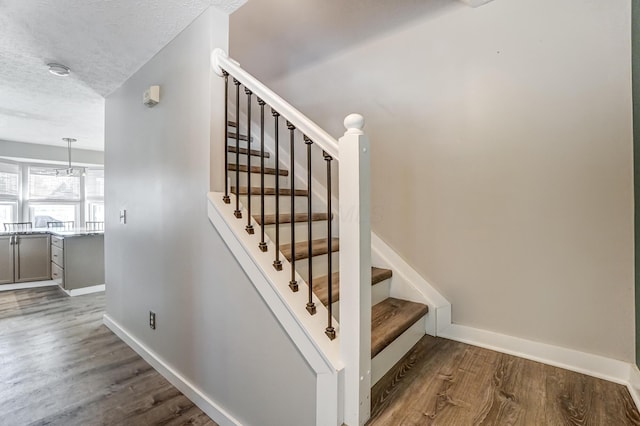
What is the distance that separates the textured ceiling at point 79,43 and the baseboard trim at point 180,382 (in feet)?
6.92

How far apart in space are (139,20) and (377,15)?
4.65 ft

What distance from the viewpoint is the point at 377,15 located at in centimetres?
187

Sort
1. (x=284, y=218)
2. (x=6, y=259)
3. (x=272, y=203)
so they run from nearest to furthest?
(x=284, y=218), (x=272, y=203), (x=6, y=259)

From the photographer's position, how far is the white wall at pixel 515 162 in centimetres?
133

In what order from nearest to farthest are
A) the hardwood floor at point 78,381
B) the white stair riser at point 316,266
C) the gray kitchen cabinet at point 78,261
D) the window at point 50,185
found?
the white stair riser at point 316,266 → the hardwood floor at point 78,381 → the gray kitchen cabinet at point 78,261 → the window at point 50,185

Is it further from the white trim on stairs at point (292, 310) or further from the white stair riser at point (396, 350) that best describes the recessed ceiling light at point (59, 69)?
the white stair riser at point (396, 350)

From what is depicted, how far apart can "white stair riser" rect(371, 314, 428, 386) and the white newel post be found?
0.24 m

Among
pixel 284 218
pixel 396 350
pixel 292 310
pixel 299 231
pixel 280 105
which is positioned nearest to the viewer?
pixel 292 310

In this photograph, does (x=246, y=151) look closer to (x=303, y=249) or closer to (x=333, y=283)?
(x=303, y=249)

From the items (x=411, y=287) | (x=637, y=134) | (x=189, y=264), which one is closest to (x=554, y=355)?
(x=411, y=287)

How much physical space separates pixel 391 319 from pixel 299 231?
77 cm

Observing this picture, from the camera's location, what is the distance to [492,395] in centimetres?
121

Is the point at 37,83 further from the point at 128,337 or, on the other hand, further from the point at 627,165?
the point at 627,165

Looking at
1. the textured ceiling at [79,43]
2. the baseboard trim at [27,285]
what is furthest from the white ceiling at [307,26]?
the baseboard trim at [27,285]
